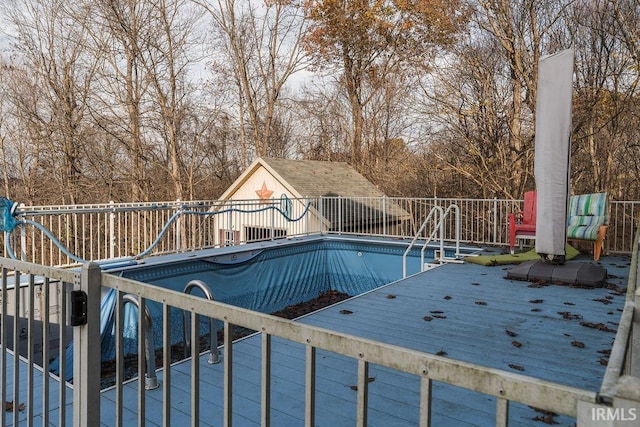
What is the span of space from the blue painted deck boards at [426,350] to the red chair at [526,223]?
1973 mm

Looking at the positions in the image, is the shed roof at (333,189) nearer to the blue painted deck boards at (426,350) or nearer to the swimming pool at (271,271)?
the swimming pool at (271,271)

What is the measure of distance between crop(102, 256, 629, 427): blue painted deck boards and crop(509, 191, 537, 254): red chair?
1973mm

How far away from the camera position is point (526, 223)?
9141mm

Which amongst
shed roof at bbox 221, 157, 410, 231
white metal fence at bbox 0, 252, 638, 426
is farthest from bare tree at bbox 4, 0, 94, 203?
white metal fence at bbox 0, 252, 638, 426

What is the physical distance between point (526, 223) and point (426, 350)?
6140 millimetres

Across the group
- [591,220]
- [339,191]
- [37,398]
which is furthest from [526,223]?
[37,398]

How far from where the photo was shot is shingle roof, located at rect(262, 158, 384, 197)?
50.1 ft

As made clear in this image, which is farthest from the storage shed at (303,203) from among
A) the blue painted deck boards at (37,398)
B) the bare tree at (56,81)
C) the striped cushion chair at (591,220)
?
the blue painted deck boards at (37,398)

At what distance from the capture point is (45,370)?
2.18m

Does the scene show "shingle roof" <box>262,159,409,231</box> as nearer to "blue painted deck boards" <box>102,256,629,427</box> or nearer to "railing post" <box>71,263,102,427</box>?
"blue painted deck boards" <box>102,256,629,427</box>

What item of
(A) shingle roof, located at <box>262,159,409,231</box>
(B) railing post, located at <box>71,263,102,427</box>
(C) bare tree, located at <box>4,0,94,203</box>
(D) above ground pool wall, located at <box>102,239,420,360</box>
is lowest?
(D) above ground pool wall, located at <box>102,239,420,360</box>

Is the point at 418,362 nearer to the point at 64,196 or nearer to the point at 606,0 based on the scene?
the point at 606,0

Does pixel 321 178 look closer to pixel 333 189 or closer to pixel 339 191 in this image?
pixel 333 189

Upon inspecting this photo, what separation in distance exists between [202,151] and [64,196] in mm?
6503
